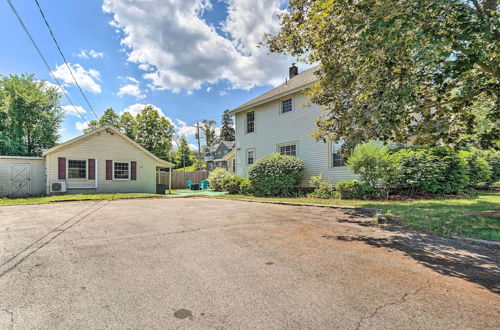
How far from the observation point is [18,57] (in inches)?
424

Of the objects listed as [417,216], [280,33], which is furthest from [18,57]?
[417,216]

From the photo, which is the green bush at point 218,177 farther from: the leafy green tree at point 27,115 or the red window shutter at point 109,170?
the leafy green tree at point 27,115

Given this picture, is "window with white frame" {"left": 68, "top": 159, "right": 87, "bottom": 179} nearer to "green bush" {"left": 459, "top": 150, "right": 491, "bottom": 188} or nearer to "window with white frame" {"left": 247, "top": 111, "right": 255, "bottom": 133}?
"window with white frame" {"left": 247, "top": 111, "right": 255, "bottom": 133}

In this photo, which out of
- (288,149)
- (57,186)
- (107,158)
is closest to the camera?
(57,186)

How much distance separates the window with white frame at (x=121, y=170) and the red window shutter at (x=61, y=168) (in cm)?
274

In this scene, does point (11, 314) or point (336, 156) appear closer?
point (11, 314)

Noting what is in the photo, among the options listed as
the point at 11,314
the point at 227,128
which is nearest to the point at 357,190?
the point at 11,314

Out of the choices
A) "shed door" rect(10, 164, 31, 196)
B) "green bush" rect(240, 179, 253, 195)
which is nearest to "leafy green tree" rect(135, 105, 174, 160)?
"shed door" rect(10, 164, 31, 196)

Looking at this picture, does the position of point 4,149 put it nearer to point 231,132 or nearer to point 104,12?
point 104,12

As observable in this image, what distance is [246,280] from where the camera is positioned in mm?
2781

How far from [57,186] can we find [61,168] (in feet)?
3.89

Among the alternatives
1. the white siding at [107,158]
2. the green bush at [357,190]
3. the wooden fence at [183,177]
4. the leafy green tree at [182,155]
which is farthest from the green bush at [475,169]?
the leafy green tree at [182,155]

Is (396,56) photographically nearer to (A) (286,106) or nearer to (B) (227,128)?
(A) (286,106)

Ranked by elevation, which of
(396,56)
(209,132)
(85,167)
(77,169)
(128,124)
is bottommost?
(77,169)
